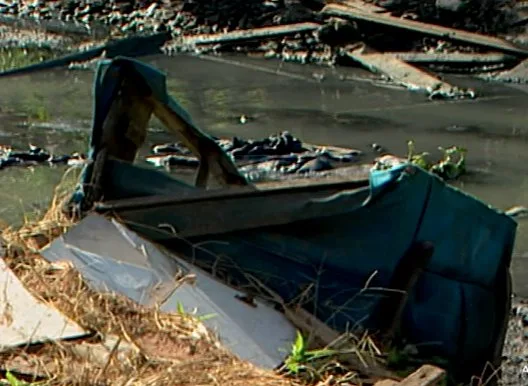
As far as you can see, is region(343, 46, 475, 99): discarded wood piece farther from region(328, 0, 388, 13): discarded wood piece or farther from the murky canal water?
region(328, 0, 388, 13): discarded wood piece

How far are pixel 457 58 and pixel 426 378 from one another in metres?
10.2

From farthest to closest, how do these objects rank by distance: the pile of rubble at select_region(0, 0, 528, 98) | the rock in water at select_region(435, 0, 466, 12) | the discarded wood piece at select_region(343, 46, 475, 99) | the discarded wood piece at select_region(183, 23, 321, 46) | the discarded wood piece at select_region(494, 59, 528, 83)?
the discarded wood piece at select_region(183, 23, 321, 46)
the rock in water at select_region(435, 0, 466, 12)
the pile of rubble at select_region(0, 0, 528, 98)
the discarded wood piece at select_region(494, 59, 528, 83)
the discarded wood piece at select_region(343, 46, 475, 99)

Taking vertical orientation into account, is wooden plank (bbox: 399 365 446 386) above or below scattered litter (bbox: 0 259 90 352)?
below

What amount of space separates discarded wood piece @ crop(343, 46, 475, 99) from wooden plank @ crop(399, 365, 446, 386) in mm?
8419

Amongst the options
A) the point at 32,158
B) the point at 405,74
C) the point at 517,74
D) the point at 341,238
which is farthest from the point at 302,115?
the point at 341,238

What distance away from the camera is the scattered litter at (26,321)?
383 centimetres

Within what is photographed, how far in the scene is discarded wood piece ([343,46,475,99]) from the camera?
12219 mm

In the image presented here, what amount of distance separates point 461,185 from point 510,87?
4182 mm

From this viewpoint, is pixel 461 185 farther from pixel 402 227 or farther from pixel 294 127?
pixel 402 227

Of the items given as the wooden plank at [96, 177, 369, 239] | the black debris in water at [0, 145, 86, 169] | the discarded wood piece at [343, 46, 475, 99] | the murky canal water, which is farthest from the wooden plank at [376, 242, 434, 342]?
the discarded wood piece at [343, 46, 475, 99]

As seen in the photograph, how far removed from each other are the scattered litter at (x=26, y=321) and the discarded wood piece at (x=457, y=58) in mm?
9848

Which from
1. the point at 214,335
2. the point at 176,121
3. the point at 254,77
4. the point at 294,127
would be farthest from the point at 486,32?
the point at 214,335

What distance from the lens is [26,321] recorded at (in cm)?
396

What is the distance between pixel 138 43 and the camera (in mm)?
6508
